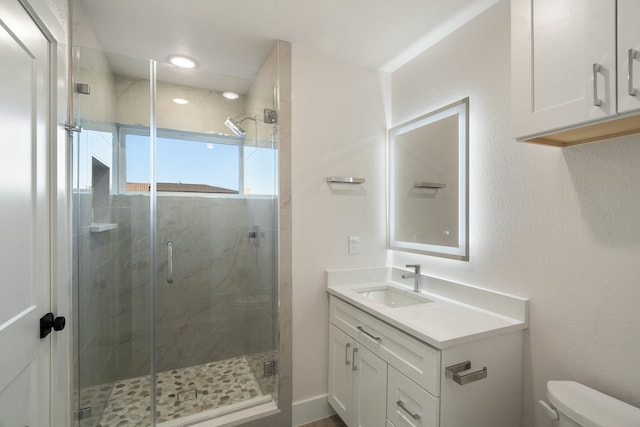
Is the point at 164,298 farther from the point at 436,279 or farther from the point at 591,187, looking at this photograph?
the point at 591,187

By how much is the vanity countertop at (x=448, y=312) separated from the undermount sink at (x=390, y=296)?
0.03 meters

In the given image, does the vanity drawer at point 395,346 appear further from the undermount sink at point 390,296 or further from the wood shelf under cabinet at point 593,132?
the wood shelf under cabinet at point 593,132

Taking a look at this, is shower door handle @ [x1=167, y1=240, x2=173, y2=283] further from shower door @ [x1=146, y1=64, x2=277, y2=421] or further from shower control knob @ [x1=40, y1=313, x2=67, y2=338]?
shower control knob @ [x1=40, y1=313, x2=67, y2=338]

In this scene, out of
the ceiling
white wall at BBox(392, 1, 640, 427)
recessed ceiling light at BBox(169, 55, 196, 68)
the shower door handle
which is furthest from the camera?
the shower door handle

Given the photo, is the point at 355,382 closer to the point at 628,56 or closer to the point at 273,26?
the point at 628,56

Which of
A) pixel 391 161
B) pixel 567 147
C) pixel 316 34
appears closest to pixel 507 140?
pixel 567 147

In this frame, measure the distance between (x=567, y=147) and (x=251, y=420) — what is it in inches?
89.7

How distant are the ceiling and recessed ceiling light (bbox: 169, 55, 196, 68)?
6 centimetres

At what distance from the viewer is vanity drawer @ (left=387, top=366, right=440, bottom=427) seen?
1216 mm

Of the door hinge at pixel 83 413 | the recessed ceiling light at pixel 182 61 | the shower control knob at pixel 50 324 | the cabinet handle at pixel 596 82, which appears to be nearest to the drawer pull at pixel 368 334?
the cabinet handle at pixel 596 82

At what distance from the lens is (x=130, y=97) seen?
206cm

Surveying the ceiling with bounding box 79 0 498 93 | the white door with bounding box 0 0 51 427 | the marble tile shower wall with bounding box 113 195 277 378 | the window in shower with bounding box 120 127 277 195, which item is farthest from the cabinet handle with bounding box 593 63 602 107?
the white door with bounding box 0 0 51 427

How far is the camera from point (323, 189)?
209cm

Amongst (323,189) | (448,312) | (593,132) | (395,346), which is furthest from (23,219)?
(593,132)
